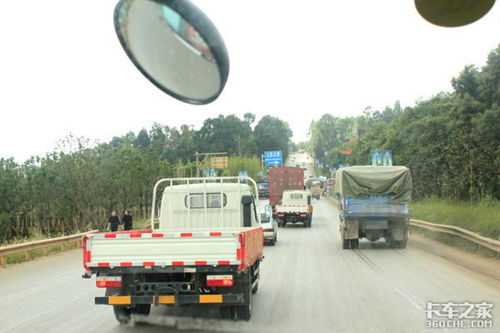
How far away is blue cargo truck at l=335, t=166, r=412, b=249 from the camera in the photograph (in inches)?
721

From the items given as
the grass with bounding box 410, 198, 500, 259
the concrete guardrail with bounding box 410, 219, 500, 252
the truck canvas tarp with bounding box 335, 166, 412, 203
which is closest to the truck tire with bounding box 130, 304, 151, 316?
the concrete guardrail with bounding box 410, 219, 500, 252

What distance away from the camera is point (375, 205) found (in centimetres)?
1845

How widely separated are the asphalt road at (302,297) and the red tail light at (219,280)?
0.73 m

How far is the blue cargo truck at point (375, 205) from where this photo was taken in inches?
721

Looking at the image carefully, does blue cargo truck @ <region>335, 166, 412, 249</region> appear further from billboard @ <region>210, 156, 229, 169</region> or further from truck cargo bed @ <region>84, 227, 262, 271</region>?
billboard @ <region>210, 156, 229, 169</region>

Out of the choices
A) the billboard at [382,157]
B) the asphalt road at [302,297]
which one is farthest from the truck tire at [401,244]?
the billboard at [382,157]

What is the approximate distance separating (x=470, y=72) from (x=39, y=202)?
27275 mm

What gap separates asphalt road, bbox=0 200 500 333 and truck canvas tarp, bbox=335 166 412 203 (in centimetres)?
308

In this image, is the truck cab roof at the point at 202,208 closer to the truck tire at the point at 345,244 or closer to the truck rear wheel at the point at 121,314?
the truck rear wheel at the point at 121,314

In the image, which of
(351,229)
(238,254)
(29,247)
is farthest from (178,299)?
(351,229)

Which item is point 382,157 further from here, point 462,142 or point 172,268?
point 172,268

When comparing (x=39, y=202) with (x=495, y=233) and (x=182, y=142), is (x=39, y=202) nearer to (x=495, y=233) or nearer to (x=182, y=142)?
(x=495, y=233)

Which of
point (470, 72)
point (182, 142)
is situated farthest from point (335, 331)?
point (182, 142)

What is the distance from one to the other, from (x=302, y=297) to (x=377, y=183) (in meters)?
10.3
